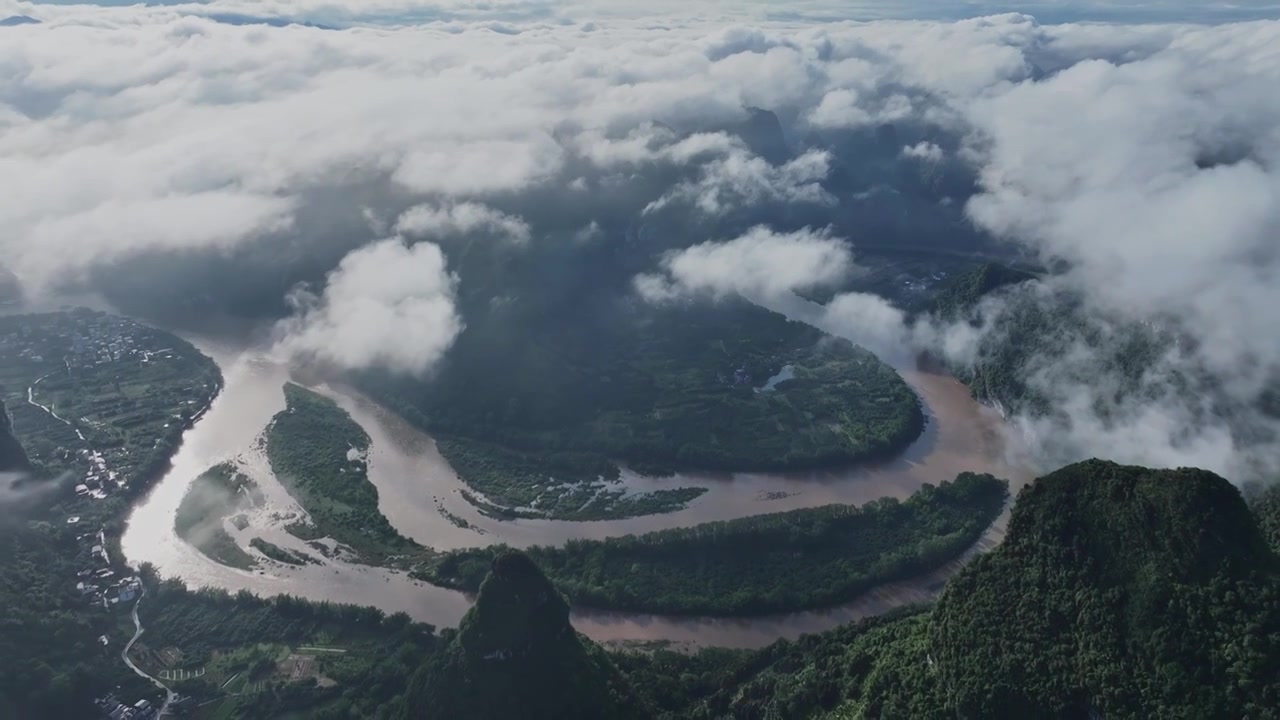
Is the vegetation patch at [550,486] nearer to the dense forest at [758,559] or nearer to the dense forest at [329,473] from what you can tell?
the dense forest at [758,559]

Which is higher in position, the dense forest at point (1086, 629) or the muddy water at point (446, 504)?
the dense forest at point (1086, 629)

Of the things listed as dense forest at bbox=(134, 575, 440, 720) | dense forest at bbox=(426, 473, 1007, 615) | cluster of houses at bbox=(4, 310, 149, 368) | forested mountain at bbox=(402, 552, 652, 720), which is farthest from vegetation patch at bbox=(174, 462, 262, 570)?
cluster of houses at bbox=(4, 310, 149, 368)

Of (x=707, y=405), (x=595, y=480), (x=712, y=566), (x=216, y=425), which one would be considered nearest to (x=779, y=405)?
(x=707, y=405)

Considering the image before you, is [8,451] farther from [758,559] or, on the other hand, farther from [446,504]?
[758,559]

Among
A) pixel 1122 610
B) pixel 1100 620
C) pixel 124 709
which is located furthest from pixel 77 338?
pixel 1122 610

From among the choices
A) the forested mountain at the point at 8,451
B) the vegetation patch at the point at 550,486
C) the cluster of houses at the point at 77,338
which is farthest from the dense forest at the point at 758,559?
the cluster of houses at the point at 77,338

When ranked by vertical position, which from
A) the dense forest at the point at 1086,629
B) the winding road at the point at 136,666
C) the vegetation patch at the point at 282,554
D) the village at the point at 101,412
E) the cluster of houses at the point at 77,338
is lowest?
the cluster of houses at the point at 77,338

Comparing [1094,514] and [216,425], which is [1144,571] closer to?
[1094,514]
